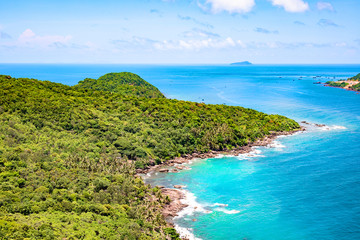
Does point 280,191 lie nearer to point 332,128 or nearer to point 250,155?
point 250,155

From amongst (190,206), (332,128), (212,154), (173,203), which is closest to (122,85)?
(212,154)

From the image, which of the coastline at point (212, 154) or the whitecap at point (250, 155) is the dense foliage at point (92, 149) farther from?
the whitecap at point (250, 155)

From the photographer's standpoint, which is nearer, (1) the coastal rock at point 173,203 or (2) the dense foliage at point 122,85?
(1) the coastal rock at point 173,203

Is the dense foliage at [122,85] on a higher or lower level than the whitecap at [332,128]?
higher

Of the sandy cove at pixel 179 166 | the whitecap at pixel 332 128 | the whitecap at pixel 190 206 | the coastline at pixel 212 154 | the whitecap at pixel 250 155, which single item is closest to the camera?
the whitecap at pixel 190 206

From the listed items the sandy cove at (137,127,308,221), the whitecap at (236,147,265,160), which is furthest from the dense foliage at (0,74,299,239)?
the whitecap at (236,147,265,160)

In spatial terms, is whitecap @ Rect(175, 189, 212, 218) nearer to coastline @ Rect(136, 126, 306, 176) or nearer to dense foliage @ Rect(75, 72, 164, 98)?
coastline @ Rect(136, 126, 306, 176)

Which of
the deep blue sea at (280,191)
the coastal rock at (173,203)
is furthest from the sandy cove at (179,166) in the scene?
the deep blue sea at (280,191)
